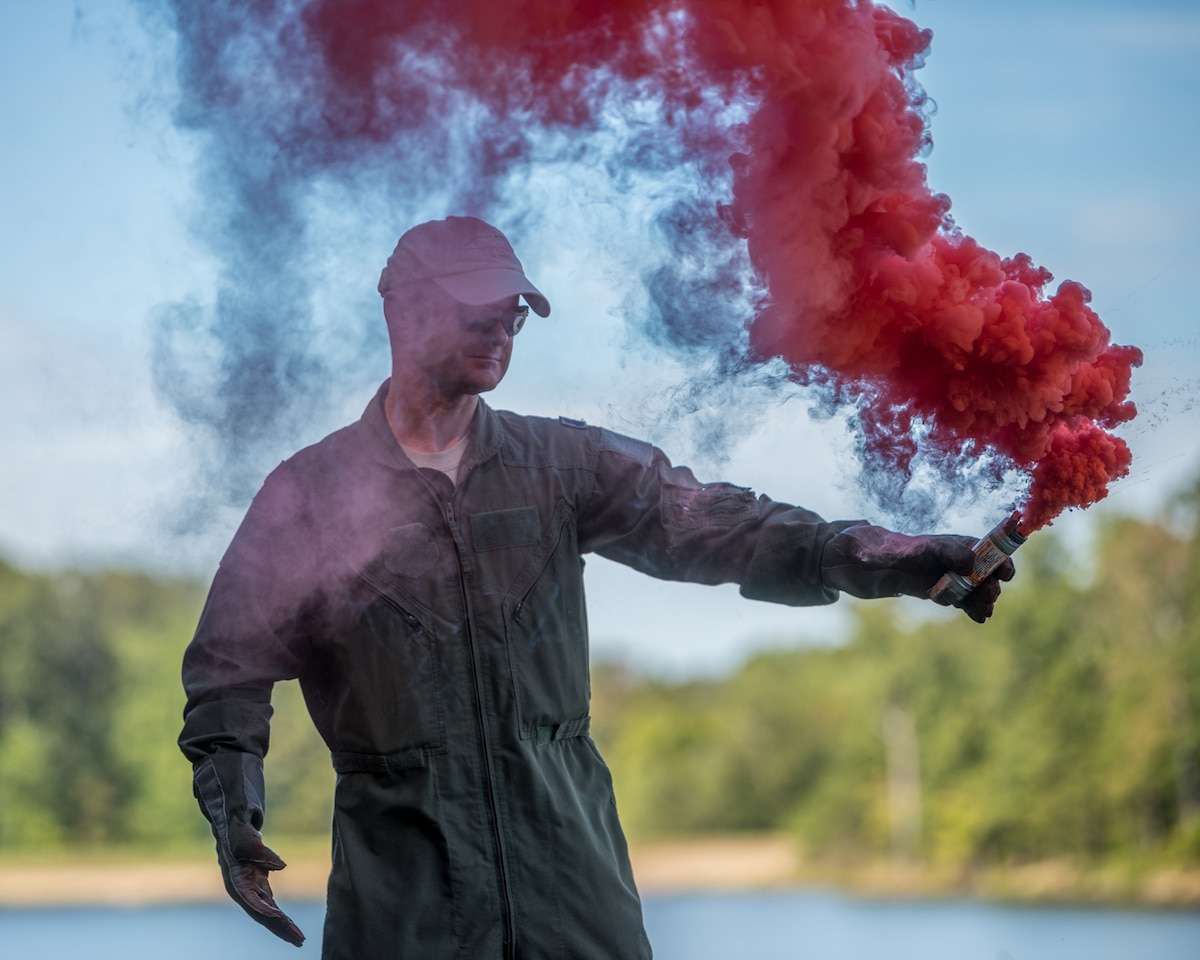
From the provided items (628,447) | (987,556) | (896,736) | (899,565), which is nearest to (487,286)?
(628,447)

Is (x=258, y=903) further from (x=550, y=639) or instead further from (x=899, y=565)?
(x=899, y=565)

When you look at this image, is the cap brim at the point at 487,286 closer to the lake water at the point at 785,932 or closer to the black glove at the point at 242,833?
the black glove at the point at 242,833

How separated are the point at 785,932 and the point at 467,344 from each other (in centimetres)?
3812

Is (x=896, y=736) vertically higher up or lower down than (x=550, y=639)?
higher up

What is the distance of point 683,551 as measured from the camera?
3205 millimetres

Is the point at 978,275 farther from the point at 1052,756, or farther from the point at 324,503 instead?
the point at 1052,756

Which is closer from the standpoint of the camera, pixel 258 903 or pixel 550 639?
pixel 258 903

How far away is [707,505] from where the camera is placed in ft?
10.5

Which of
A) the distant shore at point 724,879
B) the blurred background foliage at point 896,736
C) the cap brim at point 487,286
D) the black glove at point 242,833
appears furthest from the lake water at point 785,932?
the cap brim at point 487,286

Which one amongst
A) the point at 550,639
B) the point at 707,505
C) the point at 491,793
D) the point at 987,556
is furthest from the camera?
the point at 707,505

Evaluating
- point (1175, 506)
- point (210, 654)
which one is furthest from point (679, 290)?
point (1175, 506)

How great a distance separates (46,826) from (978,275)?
4064 centimetres

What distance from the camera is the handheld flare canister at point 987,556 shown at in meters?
2.79

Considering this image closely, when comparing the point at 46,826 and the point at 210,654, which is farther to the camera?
the point at 46,826
